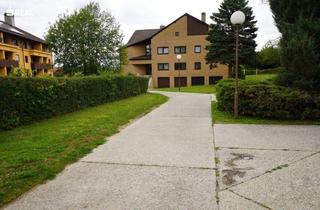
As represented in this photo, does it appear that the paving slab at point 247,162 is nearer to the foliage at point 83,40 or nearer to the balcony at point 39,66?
the foliage at point 83,40

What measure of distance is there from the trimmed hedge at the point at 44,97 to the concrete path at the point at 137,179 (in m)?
4.07

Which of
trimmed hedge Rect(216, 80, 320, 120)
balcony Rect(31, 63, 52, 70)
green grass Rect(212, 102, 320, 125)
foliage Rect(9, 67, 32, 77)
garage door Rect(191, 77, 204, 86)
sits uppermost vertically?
balcony Rect(31, 63, 52, 70)

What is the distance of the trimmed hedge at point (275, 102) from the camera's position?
26.0 ft

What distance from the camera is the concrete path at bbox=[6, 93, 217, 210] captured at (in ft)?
10.3

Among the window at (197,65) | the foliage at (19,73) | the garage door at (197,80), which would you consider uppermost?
the window at (197,65)

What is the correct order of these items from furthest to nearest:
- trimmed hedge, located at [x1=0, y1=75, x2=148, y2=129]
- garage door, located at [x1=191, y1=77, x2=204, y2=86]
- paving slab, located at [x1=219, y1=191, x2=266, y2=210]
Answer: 1. garage door, located at [x1=191, y1=77, x2=204, y2=86]
2. trimmed hedge, located at [x1=0, y1=75, x2=148, y2=129]
3. paving slab, located at [x1=219, y1=191, x2=266, y2=210]

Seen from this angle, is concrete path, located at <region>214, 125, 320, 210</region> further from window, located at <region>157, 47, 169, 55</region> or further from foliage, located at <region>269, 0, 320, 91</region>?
window, located at <region>157, 47, 169, 55</region>

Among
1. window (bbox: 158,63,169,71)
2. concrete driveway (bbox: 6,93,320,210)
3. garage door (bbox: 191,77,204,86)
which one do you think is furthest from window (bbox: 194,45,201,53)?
concrete driveway (bbox: 6,93,320,210)

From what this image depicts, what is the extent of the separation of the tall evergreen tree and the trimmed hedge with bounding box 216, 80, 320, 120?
20.0 metres

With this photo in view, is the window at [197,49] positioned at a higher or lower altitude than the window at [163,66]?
higher

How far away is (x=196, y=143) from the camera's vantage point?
19.0ft

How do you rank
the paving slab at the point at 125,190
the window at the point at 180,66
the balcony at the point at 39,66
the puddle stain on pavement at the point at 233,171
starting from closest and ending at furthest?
the paving slab at the point at 125,190
the puddle stain on pavement at the point at 233,171
the window at the point at 180,66
the balcony at the point at 39,66

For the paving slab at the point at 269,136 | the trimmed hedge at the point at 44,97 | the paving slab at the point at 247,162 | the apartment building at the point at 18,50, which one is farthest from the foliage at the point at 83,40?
the paving slab at the point at 247,162

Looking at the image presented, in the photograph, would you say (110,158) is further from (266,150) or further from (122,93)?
(122,93)
